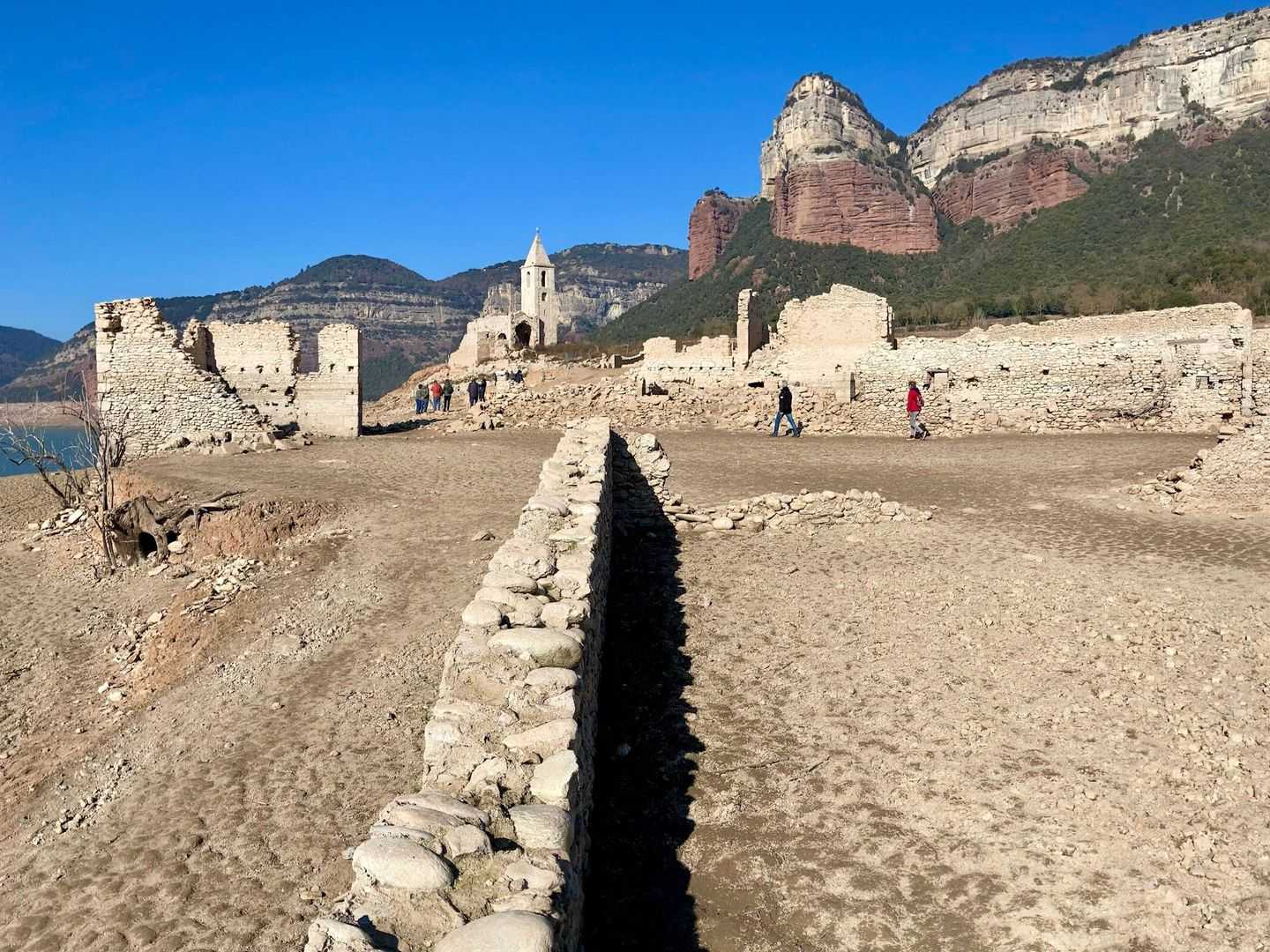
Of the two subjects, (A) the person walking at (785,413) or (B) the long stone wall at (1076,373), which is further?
(A) the person walking at (785,413)

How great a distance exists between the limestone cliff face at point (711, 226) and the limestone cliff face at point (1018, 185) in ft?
91.8

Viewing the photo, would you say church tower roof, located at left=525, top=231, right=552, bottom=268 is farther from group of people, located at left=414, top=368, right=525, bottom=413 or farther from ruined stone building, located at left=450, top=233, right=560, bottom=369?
group of people, located at left=414, top=368, right=525, bottom=413

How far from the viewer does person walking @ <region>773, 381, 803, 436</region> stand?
68.7ft

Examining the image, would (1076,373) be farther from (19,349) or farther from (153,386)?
(19,349)

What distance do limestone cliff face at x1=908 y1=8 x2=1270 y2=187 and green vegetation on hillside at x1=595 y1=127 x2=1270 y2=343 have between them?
8118mm

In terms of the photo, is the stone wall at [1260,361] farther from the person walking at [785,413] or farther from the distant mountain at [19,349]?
the distant mountain at [19,349]

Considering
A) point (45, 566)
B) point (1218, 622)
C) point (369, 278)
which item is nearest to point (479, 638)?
point (1218, 622)

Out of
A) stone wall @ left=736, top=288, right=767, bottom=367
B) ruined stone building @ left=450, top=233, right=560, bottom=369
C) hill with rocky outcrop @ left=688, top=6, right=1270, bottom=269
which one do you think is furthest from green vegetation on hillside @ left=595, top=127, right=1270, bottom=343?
stone wall @ left=736, top=288, right=767, bottom=367

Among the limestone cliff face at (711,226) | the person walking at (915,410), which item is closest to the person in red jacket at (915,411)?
the person walking at (915,410)

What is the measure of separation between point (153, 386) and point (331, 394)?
13.1 feet

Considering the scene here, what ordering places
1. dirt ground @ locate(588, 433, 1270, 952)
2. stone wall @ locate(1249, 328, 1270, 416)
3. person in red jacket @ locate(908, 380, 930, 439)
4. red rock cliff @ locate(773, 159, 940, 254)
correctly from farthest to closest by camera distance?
1. red rock cliff @ locate(773, 159, 940, 254)
2. person in red jacket @ locate(908, 380, 930, 439)
3. stone wall @ locate(1249, 328, 1270, 416)
4. dirt ground @ locate(588, 433, 1270, 952)

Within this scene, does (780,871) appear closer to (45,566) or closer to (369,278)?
(45,566)

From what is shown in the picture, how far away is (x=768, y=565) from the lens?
8.96 metres

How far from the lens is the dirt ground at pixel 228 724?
402 cm
